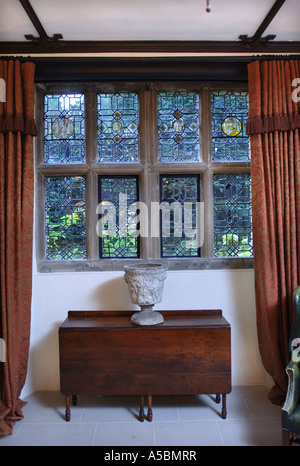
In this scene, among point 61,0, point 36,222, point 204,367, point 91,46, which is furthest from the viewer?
point 36,222

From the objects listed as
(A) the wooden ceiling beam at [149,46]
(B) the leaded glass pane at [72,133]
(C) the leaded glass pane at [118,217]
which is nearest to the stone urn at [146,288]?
(C) the leaded glass pane at [118,217]

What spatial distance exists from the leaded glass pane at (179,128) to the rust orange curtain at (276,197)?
521mm

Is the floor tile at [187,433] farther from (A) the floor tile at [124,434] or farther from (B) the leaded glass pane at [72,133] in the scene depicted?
(B) the leaded glass pane at [72,133]

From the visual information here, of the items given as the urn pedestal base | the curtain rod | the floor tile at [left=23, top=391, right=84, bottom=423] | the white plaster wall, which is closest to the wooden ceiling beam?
the curtain rod

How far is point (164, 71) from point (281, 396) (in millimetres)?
2636

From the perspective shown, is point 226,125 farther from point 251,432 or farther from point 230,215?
point 251,432

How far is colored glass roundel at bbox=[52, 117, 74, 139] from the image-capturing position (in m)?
2.82

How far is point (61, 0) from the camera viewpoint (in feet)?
6.97

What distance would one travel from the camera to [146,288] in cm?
230

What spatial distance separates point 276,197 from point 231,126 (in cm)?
78

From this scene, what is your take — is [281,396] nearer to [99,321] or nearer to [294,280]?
[294,280]

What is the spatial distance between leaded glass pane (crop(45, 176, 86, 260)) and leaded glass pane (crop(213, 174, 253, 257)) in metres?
1.16

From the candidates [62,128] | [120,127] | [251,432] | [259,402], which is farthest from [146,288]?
[62,128]
